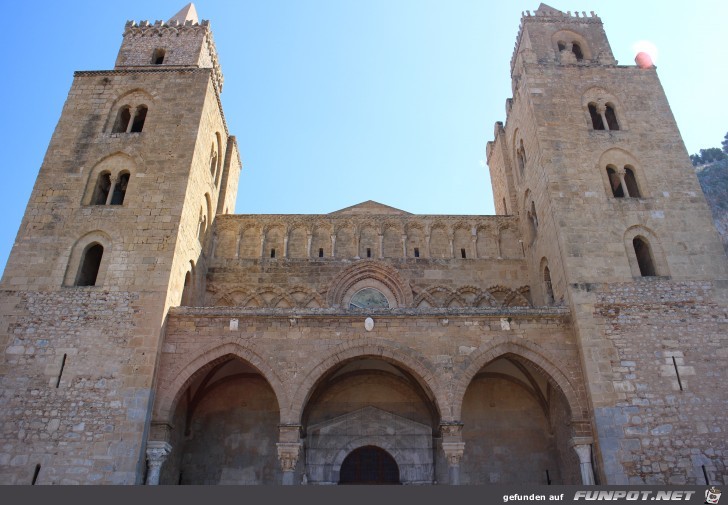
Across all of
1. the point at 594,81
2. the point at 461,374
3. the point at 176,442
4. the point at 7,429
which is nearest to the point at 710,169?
the point at 594,81

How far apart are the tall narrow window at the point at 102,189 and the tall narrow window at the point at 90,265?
4.67 feet

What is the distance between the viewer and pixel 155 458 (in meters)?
11.5

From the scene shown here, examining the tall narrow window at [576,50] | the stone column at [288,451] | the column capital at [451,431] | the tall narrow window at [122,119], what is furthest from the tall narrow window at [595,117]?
the tall narrow window at [122,119]

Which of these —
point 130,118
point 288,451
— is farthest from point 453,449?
point 130,118

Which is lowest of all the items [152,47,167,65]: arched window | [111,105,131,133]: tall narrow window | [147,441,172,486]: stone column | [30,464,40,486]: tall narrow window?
[30,464,40,486]: tall narrow window

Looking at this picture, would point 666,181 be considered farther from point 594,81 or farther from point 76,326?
point 76,326

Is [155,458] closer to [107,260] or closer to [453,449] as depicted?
[107,260]

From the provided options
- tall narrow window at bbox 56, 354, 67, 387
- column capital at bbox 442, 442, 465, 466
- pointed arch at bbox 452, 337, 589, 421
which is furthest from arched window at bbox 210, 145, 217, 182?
column capital at bbox 442, 442, 465, 466

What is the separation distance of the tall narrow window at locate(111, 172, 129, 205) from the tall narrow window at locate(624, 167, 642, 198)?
1420cm

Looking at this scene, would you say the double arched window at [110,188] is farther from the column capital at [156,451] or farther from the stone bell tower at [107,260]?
the column capital at [156,451]

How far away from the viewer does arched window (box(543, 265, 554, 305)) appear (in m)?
15.5

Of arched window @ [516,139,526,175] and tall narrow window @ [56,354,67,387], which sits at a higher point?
arched window @ [516,139,526,175]

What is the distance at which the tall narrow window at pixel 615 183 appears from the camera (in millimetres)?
15448

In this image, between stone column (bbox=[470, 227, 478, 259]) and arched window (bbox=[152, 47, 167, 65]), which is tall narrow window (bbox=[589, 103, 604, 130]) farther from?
arched window (bbox=[152, 47, 167, 65])
